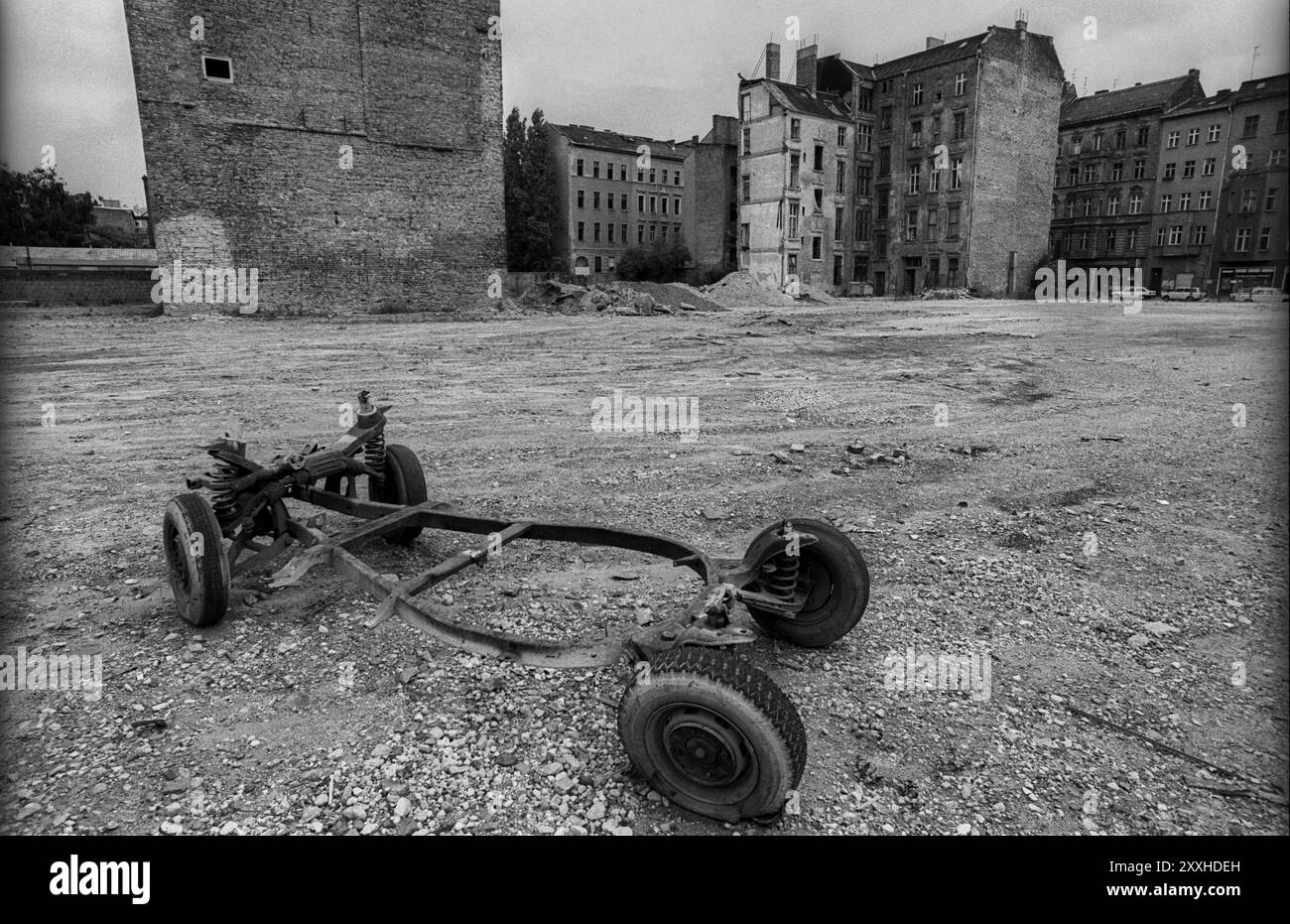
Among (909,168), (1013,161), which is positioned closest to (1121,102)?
(1013,161)

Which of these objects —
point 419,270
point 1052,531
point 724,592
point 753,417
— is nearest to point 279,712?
point 724,592

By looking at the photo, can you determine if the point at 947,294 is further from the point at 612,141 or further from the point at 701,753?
the point at 701,753

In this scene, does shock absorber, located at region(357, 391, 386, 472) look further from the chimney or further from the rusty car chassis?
the chimney

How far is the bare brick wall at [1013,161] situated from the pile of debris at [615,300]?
25958 millimetres

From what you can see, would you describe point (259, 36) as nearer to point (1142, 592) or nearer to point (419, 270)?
point (419, 270)

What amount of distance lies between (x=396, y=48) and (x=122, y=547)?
3001cm

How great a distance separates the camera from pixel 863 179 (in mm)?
58500

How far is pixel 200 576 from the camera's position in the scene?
3.87 metres

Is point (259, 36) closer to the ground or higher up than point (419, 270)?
higher up

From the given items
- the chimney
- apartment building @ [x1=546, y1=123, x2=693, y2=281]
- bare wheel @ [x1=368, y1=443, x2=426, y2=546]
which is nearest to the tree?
apartment building @ [x1=546, y1=123, x2=693, y2=281]

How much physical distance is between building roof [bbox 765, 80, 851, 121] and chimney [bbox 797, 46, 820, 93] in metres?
1.91

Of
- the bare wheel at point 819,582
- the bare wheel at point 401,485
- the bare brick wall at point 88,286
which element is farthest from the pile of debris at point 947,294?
the bare wheel at point 819,582

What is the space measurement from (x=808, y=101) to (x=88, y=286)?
152ft

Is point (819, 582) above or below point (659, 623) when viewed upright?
below
